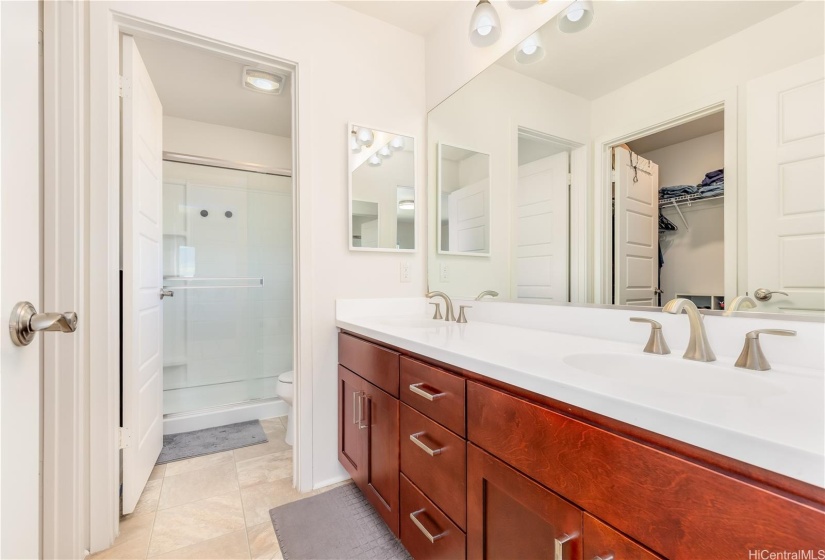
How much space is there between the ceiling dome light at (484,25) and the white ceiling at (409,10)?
27cm

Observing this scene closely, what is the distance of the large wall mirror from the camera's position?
2.63 feet

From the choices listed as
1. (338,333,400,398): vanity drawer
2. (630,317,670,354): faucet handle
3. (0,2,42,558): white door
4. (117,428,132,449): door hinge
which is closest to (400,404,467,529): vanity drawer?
(338,333,400,398): vanity drawer

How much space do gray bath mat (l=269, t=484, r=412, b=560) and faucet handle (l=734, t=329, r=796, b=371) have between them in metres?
1.22

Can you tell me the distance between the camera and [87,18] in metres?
1.33

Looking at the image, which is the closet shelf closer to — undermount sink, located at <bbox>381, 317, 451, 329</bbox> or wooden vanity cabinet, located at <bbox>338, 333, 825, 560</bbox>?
wooden vanity cabinet, located at <bbox>338, 333, 825, 560</bbox>

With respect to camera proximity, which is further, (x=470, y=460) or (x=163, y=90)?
(x=163, y=90)

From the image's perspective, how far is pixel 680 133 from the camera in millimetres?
991

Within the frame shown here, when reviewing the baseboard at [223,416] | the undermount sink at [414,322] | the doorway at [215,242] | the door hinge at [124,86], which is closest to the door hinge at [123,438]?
the doorway at [215,242]

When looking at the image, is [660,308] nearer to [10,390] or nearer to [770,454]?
[770,454]

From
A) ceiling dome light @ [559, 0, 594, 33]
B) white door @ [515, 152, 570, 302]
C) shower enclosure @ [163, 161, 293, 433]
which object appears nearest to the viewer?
ceiling dome light @ [559, 0, 594, 33]

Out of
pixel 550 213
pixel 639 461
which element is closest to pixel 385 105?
pixel 550 213

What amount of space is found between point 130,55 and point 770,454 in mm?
2244

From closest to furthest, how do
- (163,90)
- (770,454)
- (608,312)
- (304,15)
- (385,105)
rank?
(770,454) → (608,312) → (304,15) → (385,105) → (163,90)

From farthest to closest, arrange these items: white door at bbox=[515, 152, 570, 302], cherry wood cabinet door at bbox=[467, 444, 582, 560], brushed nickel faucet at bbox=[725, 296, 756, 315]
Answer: white door at bbox=[515, 152, 570, 302] < brushed nickel faucet at bbox=[725, 296, 756, 315] < cherry wood cabinet door at bbox=[467, 444, 582, 560]
